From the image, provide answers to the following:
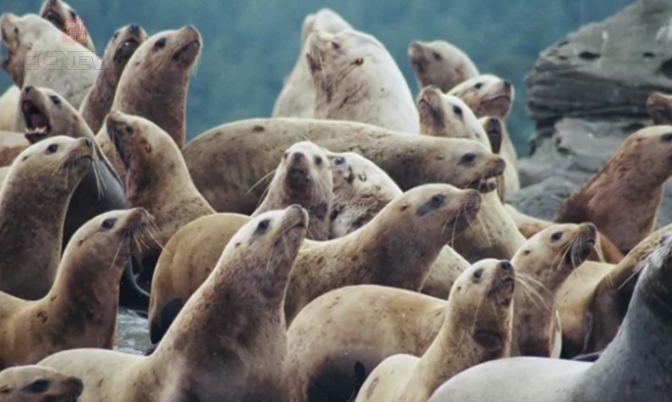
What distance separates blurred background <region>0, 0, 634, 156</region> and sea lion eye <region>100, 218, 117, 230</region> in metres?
14.2

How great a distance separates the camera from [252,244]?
29.1 ft

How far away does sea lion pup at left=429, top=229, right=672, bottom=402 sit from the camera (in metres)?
6.90

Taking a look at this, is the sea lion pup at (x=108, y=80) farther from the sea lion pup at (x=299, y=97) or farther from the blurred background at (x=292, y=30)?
the blurred background at (x=292, y=30)

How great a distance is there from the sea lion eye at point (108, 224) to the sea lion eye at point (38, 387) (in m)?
1.68

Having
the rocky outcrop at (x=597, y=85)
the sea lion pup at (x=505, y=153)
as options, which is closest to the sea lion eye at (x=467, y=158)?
the sea lion pup at (x=505, y=153)

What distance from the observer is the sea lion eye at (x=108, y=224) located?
9.90 metres

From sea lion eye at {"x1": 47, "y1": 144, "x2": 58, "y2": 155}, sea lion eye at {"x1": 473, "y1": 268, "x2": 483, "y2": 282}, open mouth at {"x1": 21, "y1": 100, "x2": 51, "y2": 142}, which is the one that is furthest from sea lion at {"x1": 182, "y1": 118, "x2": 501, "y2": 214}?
sea lion eye at {"x1": 473, "y1": 268, "x2": 483, "y2": 282}

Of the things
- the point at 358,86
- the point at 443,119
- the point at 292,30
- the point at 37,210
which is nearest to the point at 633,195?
the point at 443,119

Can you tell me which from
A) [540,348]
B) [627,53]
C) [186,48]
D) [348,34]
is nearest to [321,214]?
[540,348]

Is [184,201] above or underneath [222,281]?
underneath

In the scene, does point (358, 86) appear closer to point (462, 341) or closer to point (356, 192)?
point (356, 192)

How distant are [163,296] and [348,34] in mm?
5318

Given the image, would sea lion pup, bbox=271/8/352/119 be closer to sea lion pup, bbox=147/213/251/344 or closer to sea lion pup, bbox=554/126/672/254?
sea lion pup, bbox=554/126/672/254

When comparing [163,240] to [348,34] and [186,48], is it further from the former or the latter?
[348,34]
